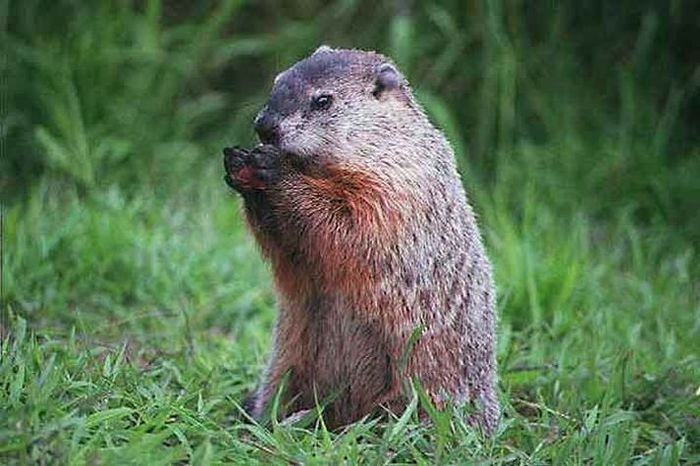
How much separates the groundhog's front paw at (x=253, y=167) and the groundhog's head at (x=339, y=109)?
0.15 feet

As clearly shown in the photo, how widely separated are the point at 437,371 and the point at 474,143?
3522 millimetres

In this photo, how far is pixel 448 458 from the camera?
11.8 ft

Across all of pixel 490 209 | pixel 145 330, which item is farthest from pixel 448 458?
pixel 490 209

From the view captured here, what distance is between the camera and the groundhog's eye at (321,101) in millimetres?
4113

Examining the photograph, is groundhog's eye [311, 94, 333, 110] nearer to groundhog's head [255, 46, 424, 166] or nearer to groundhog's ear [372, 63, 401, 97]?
groundhog's head [255, 46, 424, 166]

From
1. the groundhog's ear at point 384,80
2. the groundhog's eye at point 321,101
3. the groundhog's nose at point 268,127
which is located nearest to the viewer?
the groundhog's nose at point 268,127

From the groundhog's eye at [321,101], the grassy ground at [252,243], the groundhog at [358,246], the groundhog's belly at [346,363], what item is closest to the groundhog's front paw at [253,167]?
the groundhog at [358,246]

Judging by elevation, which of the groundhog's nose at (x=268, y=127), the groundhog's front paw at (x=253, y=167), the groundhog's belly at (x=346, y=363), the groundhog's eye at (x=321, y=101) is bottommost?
the groundhog's belly at (x=346, y=363)

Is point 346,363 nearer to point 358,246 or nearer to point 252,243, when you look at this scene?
point 358,246

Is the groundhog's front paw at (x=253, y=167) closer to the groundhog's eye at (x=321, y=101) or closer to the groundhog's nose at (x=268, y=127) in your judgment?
the groundhog's nose at (x=268, y=127)

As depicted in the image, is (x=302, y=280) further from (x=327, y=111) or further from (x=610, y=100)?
Answer: (x=610, y=100)

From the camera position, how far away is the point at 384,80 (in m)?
4.27

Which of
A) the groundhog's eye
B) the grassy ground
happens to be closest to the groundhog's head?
the groundhog's eye

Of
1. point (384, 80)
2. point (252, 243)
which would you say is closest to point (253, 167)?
point (384, 80)
